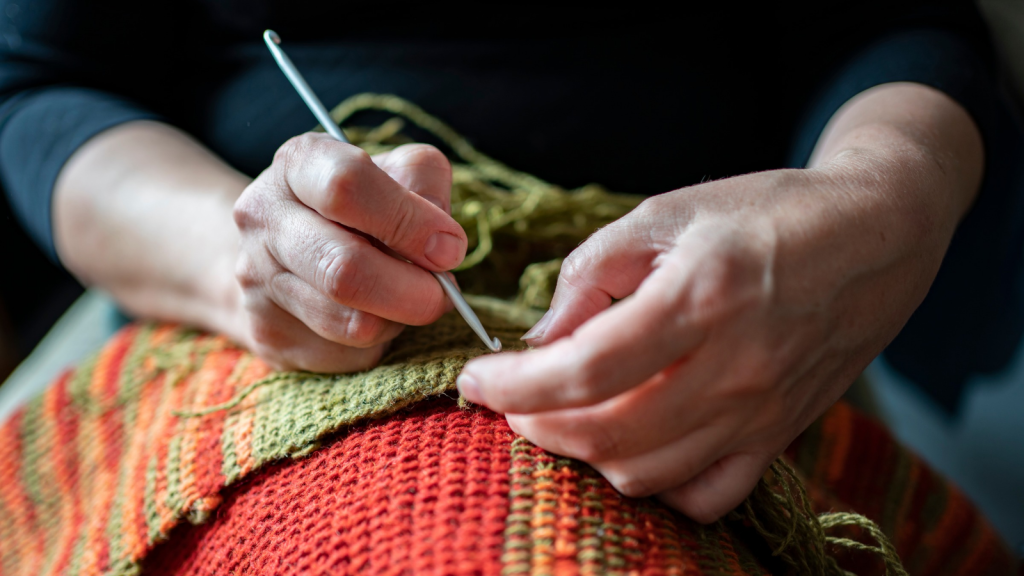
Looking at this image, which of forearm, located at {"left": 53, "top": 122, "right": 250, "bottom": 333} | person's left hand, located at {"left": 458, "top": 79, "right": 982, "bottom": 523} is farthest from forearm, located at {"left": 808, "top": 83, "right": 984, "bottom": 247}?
forearm, located at {"left": 53, "top": 122, "right": 250, "bottom": 333}

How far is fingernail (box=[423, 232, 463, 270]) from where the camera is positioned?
41 centimetres

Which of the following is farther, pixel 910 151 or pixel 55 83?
pixel 55 83

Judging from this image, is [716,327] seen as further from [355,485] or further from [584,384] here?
[355,485]

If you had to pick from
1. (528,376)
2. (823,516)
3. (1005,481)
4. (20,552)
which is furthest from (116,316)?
(1005,481)

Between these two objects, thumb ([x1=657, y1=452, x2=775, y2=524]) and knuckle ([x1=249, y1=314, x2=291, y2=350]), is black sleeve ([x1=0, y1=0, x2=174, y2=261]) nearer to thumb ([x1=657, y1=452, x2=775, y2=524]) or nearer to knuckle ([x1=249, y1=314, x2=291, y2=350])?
knuckle ([x1=249, y1=314, x2=291, y2=350])

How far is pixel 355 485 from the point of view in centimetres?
38

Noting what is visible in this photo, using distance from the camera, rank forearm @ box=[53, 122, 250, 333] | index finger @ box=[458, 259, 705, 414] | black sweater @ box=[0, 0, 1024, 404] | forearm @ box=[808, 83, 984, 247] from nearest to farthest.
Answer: index finger @ box=[458, 259, 705, 414]
forearm @ box=[808, 83, 984, 247]
forearm @ box=[53, 122, 250, 333]
black sweater @ box=[0, 0, 1024, 404]

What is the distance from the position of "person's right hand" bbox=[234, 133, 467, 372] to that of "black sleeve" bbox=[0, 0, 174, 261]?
0.35 m

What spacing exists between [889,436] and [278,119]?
27.7 inches

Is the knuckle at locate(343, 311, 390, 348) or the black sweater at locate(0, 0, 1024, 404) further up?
the black sweater at locate(0, 0, 1024, 404)

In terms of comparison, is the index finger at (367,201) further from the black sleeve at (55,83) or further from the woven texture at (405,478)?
the black sleeve at (55,83)

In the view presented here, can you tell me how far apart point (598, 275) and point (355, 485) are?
190mm

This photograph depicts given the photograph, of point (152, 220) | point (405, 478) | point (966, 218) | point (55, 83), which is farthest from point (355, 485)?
point (966, 218)

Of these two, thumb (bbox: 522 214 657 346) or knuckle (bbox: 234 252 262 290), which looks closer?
thumb (bbox: 522 214 657 346)
